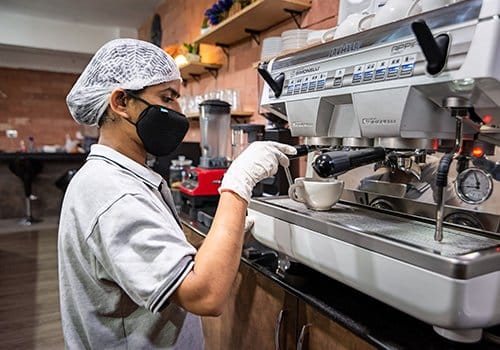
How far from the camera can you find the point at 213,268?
72 cm

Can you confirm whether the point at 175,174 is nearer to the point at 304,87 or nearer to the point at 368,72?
the point at 304,87

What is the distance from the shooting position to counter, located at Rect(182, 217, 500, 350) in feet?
2.36

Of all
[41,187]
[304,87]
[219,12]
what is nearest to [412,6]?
[304,87]

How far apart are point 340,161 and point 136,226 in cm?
43

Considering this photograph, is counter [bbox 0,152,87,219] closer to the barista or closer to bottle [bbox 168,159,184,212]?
bottle [bbox 168,159,184,212]

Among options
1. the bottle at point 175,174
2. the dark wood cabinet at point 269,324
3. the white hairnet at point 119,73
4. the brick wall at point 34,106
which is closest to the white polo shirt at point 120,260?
the white hairnet at point 119,73

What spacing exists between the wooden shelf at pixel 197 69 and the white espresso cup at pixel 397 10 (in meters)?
2.15

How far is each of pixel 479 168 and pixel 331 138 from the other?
353 mm

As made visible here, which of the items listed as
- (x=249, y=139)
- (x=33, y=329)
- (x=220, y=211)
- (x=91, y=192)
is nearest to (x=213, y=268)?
(x=220, y=211)

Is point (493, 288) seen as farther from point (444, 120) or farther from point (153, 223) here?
point (153, 223)

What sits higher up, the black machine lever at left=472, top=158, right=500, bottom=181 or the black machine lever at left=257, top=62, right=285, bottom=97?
the black machine lever at left=257, top=62, right=285, bottom=97

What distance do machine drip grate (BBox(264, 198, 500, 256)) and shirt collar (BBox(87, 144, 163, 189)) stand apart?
1.25ft

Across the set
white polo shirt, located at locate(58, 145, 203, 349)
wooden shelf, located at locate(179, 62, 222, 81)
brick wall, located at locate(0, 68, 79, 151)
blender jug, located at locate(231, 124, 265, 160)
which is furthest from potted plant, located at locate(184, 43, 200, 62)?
brick wall, located at locate(0, 68, 79, 151)

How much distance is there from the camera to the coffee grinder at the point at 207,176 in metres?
2.01
